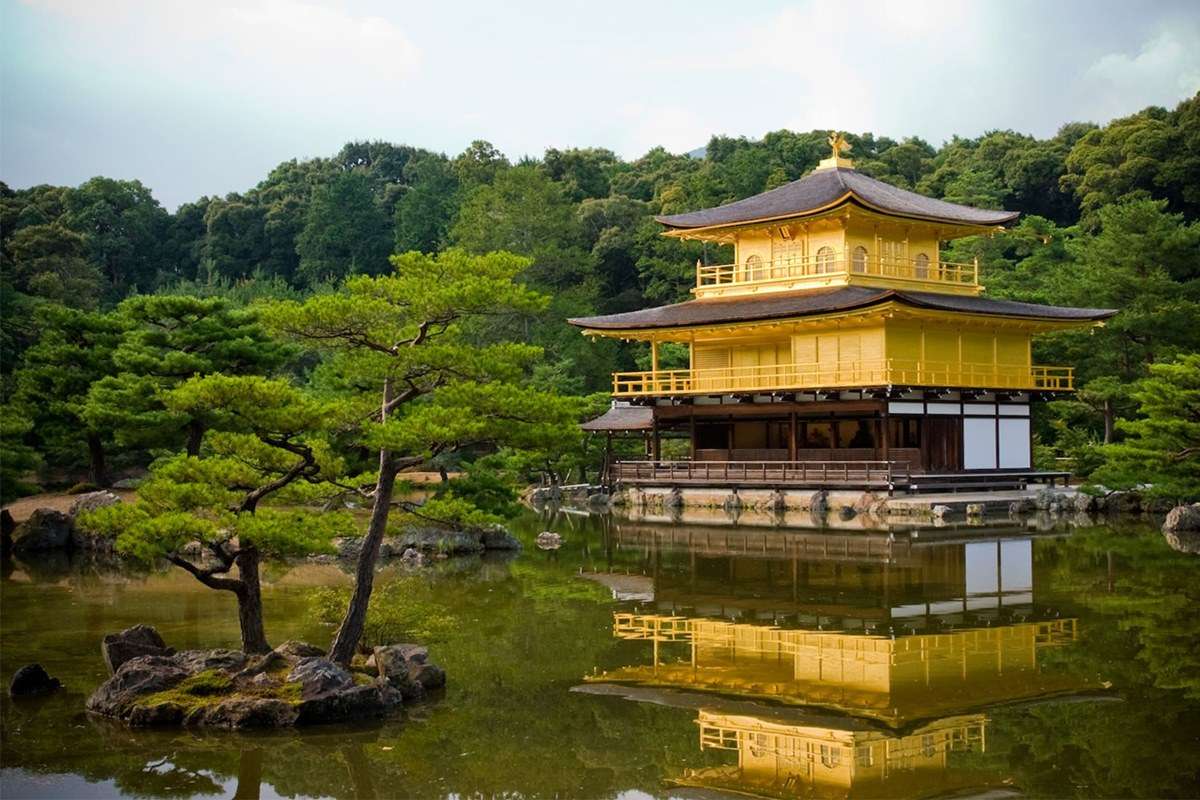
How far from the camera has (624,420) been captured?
39531 mm

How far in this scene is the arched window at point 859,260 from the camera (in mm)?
35719

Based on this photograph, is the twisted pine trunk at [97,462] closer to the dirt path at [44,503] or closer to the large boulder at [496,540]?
the dirt path at [44,503]

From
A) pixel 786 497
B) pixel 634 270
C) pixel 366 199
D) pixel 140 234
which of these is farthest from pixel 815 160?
pixel 786 497

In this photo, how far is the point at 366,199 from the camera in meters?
74.4

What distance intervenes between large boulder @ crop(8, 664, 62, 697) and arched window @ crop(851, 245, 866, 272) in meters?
27.2

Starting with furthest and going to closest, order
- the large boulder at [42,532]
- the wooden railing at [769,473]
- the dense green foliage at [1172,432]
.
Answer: the wooden railing at [769,473]
the dense green foliage at [1172,432]
the large boulder at [42,532]

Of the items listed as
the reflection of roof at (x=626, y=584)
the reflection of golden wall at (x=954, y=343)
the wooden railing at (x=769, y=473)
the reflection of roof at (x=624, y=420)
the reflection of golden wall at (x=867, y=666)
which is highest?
the reflection of golden wall at (x=954, y=343)

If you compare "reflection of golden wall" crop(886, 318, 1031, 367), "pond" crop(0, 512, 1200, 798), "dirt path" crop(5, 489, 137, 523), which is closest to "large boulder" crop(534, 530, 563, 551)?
"pond" crop(0, 512, 1200, 798)

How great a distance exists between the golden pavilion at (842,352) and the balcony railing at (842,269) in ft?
0.17

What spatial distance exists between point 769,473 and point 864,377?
3.42 metres

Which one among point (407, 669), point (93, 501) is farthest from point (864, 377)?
point (407, 669)

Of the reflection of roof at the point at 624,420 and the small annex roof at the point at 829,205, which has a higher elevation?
the small annex roof at the point at 829,205

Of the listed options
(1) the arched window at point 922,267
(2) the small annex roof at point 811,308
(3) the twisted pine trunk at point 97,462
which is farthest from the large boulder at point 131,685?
(1) the arched window at point 922,267

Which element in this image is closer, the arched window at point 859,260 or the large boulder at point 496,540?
the large boulder at point 496,540
